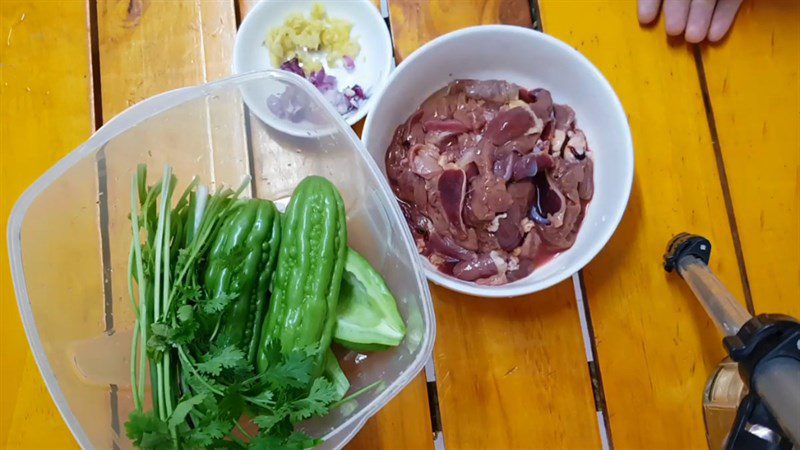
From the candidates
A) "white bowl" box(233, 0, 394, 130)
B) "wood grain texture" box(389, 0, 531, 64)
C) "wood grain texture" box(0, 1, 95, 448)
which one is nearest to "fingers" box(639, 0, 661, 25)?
"wood grain texture" box(389, 0, 531, 64)

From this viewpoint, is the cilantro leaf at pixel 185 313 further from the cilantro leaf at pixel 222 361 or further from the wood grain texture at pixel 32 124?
the wood grain texture at pixel 32 124

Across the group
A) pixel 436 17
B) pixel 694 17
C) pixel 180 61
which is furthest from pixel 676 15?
pixel 180 61

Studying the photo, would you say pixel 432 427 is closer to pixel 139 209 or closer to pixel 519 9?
pixel 139 209

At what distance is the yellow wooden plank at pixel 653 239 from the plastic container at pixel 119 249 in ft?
0.89

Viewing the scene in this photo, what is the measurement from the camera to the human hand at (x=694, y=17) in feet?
2.67

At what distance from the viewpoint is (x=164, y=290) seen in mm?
604

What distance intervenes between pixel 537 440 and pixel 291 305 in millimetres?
346

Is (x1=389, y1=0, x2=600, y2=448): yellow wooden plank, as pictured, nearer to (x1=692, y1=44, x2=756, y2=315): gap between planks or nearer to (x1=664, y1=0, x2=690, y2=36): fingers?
(x1=692, y1=44, x2=756, y2=315): gap between planks

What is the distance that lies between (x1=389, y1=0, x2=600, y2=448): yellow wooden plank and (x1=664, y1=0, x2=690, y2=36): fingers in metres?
0.35

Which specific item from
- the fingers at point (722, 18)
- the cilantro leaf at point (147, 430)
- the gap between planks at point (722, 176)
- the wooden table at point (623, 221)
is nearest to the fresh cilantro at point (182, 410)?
the cilantro leaf at point (147, 430)

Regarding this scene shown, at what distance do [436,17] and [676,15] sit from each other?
30 cm

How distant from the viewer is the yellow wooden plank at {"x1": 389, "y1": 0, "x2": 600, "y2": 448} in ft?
2.52

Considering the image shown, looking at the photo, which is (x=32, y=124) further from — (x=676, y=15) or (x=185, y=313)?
(x=676, y=15)

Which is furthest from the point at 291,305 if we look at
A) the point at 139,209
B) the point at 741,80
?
the point at 741,80
